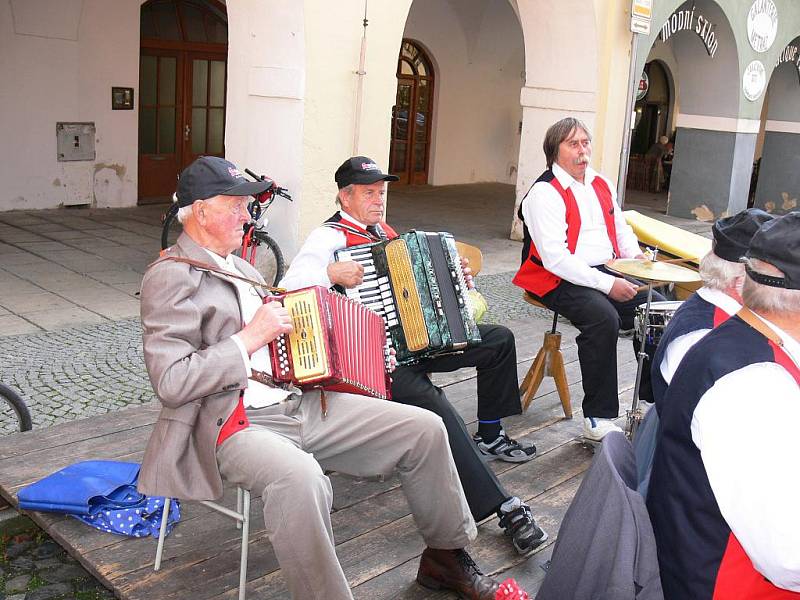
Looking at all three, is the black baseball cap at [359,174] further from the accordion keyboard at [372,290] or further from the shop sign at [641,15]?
the shop sign at [641,15]

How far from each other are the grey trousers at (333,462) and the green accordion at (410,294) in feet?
1.58

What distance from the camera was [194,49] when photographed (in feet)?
40.9

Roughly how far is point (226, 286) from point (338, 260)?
0.73 meters

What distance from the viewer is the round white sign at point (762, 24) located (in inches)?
530

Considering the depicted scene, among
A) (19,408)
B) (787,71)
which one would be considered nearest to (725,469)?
(19,408)

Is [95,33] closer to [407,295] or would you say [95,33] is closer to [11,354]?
[11,354]

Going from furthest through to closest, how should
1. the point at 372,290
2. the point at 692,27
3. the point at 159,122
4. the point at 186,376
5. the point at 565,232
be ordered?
the point at 692,27 < the point at 159,122 < the point at 565,232 < the point at 372,290 < the point at 186,376

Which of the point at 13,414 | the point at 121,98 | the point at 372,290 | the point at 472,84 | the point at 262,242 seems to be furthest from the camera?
the point at 472,84

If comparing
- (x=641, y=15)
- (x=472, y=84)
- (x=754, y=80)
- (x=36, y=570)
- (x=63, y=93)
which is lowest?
(x=36, y=570)

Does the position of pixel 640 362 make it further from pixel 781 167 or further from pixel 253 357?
pixel 781 167

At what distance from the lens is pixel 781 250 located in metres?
2.01

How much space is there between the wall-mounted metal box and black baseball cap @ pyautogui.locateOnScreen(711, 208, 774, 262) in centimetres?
970

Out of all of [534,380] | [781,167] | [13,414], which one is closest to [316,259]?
[534,380]

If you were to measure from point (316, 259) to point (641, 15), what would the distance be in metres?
8.22
